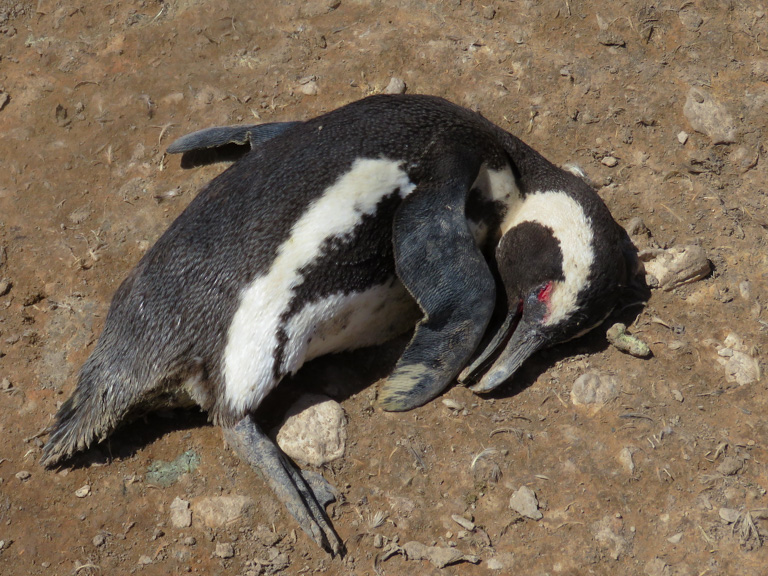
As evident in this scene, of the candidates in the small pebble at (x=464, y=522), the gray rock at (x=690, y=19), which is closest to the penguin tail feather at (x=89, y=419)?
the small pebble at (x=464, y=522)

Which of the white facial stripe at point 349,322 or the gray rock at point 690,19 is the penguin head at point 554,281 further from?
the gray rock at point 690,19

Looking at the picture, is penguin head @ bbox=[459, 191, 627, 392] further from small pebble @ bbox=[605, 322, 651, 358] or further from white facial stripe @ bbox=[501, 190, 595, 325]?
small pebble @ bbox=[605, 322, 651, 358]

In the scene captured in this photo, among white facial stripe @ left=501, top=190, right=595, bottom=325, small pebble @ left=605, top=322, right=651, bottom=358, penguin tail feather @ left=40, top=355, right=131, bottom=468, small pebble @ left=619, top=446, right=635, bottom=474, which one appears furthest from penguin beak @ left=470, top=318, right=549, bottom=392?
penguin tail feather @ left=40, top=355, right=131, bottom=468

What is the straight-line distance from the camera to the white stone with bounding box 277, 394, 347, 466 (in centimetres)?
387

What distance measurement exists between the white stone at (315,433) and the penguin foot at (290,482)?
8cm

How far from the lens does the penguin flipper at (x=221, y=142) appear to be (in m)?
4.83

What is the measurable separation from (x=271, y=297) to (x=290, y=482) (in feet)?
3.02

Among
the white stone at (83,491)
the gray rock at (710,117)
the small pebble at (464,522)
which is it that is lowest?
the small pebble at (464,522)

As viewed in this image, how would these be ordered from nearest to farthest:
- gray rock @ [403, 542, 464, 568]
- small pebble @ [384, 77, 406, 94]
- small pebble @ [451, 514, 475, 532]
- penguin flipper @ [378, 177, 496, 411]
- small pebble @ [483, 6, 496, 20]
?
gray rock @ [403, 542, 464, 568]
small pebble @ [451, 514, 475, 532]
penguin flipper @ [378, 177, 496, 411]
small pebble @ [384, 77, 406, 94]
small pebble @ [483, 6, 496, 20]

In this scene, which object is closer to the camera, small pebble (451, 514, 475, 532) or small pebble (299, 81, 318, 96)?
small pebble (451, 514, 475, 532)

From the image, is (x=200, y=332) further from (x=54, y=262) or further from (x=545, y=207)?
(x=545, y=207)

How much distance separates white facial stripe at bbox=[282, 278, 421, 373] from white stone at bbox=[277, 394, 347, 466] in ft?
0.83

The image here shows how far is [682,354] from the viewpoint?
4156 mm

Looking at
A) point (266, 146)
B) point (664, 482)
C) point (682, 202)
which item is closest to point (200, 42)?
point (266, 146)
